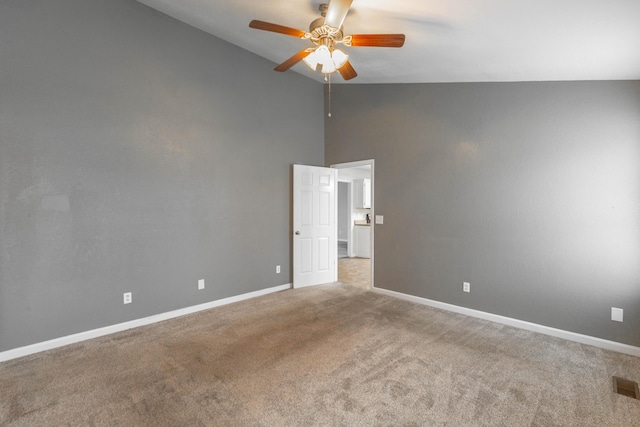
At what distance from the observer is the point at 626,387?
2.35 metres

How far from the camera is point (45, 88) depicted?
2.87 metres

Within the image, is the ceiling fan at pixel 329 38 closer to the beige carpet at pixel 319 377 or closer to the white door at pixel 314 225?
the white door at pixel 314 225

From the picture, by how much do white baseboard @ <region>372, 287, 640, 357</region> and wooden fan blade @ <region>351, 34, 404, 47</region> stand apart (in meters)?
3.20

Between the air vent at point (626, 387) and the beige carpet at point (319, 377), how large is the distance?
0.06 m

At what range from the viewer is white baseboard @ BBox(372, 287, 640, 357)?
2913mm

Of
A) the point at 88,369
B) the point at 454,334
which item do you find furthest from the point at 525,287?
the point at 88,369

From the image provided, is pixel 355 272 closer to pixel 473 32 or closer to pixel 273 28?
pixel 473 32

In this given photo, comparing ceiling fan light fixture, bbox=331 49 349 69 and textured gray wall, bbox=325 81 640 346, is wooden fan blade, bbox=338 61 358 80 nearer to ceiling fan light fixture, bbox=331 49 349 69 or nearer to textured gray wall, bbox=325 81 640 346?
ceiling fan light fixture, bbox=331 49 349 69

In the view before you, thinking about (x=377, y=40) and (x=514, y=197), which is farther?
(x=514, y=197)

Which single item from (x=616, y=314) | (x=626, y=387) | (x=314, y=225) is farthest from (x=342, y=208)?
(x=626, y=387)

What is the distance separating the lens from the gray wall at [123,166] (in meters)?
2.78

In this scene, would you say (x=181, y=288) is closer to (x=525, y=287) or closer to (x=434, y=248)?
(x=434, y=248)

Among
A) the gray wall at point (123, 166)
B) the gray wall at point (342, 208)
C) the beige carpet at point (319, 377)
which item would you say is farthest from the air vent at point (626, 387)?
the gray wall at point (342, 208)

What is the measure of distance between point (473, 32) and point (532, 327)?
10.2ft
